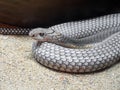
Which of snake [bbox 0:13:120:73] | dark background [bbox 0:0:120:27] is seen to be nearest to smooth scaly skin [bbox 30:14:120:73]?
snake [bbox 0:13:120:73]

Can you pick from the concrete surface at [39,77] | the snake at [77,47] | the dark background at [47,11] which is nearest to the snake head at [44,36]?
the snake at [77,47]

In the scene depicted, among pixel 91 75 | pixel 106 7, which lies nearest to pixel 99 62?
pixel 91 75

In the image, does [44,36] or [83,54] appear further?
[44,36]

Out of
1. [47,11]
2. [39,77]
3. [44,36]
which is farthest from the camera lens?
[47,11]

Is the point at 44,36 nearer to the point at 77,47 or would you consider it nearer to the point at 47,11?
the point at 77,47

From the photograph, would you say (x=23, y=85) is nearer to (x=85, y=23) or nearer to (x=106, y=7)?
(x=85, y=23)

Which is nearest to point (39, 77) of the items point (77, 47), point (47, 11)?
point (77, 47)
